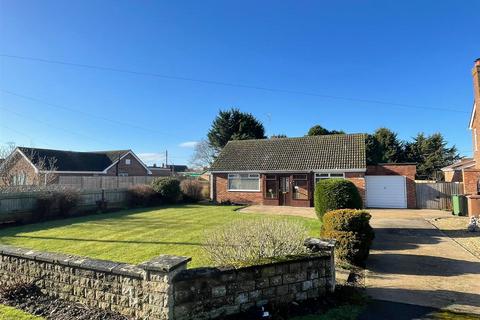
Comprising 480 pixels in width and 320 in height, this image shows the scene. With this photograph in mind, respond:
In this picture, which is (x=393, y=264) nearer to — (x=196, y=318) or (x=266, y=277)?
(x=266, y=277)

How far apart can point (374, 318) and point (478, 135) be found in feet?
66.4

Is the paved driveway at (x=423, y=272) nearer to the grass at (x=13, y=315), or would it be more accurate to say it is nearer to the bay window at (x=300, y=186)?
the grass at (x=13, y=315)

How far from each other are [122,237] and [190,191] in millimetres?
13961

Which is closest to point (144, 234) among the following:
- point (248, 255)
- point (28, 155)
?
point (248, 255)

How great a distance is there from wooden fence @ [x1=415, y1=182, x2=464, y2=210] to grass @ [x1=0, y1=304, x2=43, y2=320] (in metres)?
20.7

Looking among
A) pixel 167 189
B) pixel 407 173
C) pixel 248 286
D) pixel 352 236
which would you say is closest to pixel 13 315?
pixel 248 286

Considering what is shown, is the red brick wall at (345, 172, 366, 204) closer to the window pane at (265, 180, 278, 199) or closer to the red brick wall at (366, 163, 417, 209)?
the red brick wall at (366, 163, 417, 209)

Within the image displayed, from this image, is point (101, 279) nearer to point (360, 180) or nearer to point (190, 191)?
point (360, 180)

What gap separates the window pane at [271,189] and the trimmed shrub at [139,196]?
26.7ft

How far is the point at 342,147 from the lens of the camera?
71.8 feet

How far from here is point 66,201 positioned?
1666cm

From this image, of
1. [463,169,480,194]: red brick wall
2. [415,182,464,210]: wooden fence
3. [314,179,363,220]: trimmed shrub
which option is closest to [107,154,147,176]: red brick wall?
[314,179,363,220]: trimmed shrub

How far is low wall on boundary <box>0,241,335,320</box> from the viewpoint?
414cm

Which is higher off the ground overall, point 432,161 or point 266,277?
point 432,161
